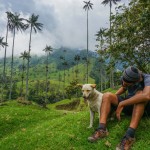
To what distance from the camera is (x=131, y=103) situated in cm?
991

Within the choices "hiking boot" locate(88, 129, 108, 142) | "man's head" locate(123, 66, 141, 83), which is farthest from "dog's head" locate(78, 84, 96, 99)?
"man's head" locate(123, 66, 141, 83)

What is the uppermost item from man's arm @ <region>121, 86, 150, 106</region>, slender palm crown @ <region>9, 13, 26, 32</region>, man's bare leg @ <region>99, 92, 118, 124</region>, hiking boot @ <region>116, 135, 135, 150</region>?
slender palm crown @ <region>9, 13, 26, 32</region>

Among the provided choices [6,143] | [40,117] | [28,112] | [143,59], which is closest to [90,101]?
[6,143]

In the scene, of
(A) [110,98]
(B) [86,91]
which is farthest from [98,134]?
(B) [86,91]

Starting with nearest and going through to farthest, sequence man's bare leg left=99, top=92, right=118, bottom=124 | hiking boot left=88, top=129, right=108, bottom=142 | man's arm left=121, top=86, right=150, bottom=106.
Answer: man's arm left=121, top=86, right=150, bottom=106 < man's bare leg left=99, top=92, right=118, bottom=124 < hiking boot left=88, top=129, right=108, bottom=142

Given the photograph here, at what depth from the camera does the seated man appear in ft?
31.7

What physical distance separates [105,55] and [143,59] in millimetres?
4110

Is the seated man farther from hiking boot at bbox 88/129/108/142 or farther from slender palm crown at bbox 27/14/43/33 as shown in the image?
slender palm crown at bbox 27/14/43/33

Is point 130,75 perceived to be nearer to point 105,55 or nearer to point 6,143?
point 6,143

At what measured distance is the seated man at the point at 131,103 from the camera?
31.7ft

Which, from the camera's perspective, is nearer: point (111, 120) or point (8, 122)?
point (111, 120)

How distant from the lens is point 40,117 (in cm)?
2302

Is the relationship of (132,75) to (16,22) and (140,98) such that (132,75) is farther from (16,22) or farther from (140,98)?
(16,22)

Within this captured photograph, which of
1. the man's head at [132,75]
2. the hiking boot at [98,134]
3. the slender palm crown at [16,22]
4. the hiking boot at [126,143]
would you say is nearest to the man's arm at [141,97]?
the man's head at [132,75]
